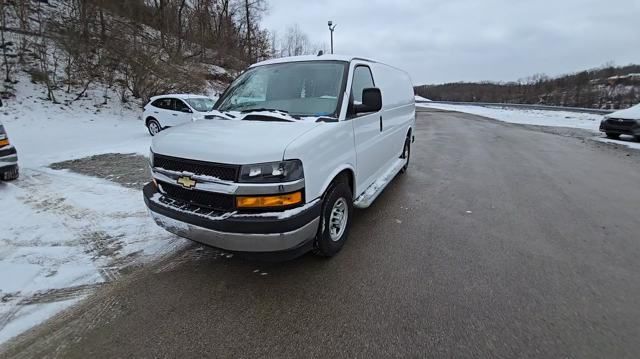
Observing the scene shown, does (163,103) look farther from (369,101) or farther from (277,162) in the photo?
(277,162)

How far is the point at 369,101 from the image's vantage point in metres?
3.75

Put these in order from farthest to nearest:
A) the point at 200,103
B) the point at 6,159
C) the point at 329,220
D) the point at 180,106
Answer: the point at 200,103 → the point at 180,106 → the point at 6,159 → the point at 329,220

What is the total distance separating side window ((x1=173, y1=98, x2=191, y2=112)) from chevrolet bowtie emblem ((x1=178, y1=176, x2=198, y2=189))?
10.3 m

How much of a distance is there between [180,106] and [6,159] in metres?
A: 7.24

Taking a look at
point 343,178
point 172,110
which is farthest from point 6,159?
point 172,110

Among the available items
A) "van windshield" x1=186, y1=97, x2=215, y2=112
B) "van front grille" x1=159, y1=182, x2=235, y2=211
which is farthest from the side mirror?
"van windshield" x1=186, y1=97, x2=215, y2=112

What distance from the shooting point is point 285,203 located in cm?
278

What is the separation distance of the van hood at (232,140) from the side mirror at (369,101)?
756mm

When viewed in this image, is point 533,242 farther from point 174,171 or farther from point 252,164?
point 174,171

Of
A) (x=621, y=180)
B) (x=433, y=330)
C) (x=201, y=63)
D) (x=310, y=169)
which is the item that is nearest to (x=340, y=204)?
(x=310, y=169)

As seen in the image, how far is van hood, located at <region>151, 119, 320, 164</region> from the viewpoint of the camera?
8.89 feet

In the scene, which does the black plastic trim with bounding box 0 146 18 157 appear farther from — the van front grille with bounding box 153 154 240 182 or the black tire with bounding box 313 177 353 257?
the black tire with bounding box 313 177 353 257

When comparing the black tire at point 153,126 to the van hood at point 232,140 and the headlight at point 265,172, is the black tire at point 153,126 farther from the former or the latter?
the headlight at point 265,172

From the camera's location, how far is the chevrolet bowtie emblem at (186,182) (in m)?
2.95
